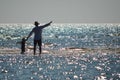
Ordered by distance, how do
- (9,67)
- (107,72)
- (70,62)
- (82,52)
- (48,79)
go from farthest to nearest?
1. (82,52)
2. (70,62)
3. (9,67)
4. (107,72)
5. (48,79)

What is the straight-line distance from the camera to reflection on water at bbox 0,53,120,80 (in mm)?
25172

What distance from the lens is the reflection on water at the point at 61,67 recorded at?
25.2 metres

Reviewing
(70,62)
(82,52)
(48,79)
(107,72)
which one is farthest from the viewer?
(82,52)

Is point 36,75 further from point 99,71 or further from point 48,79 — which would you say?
point 99,71

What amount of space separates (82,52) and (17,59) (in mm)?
7041

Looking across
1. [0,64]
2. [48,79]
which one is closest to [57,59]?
[0,64]

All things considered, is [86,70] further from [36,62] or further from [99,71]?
[36,62]

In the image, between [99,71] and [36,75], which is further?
[99,71]

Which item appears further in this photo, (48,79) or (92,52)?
(92,52)

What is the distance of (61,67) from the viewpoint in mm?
29594

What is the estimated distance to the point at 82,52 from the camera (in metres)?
38.9

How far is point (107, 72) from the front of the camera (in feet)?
92.2

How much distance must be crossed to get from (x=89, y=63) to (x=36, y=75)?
838 centimetres

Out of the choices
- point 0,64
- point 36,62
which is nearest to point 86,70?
point 36,62
